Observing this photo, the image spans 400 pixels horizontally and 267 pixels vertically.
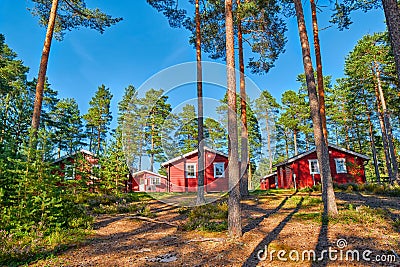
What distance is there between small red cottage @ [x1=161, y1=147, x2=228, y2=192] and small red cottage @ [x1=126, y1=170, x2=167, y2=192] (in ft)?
14.6

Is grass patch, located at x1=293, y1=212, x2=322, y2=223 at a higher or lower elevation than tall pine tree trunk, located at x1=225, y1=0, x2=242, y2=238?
lower

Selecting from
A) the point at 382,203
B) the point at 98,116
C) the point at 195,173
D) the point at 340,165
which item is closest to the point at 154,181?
the point at 195,173

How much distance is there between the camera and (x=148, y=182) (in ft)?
88.8

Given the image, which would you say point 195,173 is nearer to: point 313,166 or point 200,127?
point 313,166

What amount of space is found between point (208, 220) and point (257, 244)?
243 cm

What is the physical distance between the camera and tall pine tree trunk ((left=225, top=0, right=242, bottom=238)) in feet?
17.4

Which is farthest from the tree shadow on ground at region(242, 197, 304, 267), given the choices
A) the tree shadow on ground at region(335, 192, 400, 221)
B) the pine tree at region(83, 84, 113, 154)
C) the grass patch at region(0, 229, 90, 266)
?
the pine tree at region(83, 84, 113, 154)

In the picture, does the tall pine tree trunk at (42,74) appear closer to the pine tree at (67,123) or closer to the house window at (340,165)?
the house window at (340,165)

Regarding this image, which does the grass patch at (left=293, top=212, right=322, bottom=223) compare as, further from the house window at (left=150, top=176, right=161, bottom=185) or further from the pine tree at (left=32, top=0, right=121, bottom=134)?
the house window at (left=150, top=176, right=161, bottom=185)

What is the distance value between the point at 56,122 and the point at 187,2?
85.1 ft

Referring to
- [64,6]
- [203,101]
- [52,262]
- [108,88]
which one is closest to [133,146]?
[203,101]

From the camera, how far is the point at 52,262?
421cm

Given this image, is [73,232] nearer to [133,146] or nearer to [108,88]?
[133,146]

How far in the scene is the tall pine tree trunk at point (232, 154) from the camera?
17.4ft
